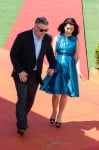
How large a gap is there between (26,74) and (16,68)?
0.17 meters

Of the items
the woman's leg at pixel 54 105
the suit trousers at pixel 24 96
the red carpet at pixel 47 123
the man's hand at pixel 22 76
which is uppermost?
the man's hand at pixel 22 76

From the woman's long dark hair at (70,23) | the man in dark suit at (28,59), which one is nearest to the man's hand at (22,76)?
the man in dark suit at (28,59)

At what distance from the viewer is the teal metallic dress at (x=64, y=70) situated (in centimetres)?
A: 729

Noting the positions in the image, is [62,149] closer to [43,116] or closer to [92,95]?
[43,116]

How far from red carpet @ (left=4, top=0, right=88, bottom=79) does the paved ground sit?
13.3 feet

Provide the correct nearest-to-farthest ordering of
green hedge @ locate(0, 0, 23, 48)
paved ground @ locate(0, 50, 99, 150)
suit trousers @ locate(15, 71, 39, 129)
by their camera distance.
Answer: suit trousers @ locate(15, 71, 39, 129) < paved ground @ locate(0, 50, 99, 150) < green hedge @ locate(0, 0, 23, 48)

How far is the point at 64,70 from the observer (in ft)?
24.0

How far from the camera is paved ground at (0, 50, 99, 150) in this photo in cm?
675

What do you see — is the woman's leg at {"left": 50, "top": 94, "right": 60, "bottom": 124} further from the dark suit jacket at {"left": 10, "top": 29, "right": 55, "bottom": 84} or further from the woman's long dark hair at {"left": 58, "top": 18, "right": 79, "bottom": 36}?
the woman's long dark hair at {"left": 58, "top": 18, "right": 79, "bottom": 36}

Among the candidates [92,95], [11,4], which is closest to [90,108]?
[92,95]

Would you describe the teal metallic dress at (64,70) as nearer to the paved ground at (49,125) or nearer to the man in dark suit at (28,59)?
the man in dark suit at (28,59)

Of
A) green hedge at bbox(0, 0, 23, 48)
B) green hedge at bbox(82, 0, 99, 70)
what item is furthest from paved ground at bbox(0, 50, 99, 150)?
green hedge at bbox(0, 0, 23, 48)

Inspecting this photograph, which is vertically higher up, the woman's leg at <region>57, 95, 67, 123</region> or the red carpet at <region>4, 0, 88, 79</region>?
the red carpet at <region>4, 0, 88, 79</region>

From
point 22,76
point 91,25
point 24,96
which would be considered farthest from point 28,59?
point 91,25
